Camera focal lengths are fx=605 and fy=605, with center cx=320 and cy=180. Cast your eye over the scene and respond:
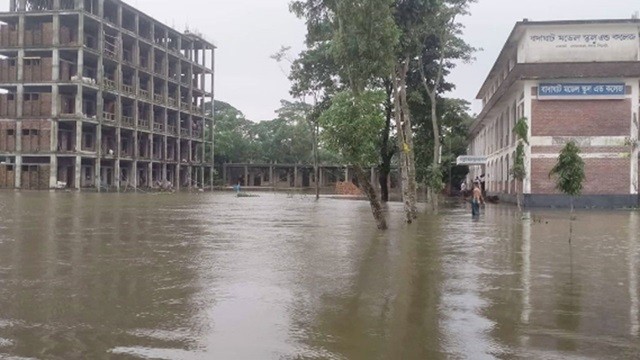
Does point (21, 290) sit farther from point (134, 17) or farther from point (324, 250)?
point (134, 17)

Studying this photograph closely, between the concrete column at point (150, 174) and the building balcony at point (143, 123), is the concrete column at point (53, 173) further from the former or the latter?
the concrete column at point (150, 174)

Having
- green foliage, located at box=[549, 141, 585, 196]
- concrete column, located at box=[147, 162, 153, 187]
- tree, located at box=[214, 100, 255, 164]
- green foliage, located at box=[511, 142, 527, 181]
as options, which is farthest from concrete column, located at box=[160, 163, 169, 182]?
green foliage, located at box=[549, 141, 585, 196]

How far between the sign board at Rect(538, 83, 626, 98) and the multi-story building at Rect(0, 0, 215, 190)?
38.9 m

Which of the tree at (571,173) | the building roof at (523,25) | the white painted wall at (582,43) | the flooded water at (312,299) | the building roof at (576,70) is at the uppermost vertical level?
the building roof at (523,25)

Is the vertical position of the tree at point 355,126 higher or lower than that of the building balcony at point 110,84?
lower

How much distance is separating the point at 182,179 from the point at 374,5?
62.6 metres

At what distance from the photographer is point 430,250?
37.8ft

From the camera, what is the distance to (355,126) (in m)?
14.5

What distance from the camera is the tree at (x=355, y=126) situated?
14.6m

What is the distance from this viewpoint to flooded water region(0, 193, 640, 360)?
4770mm

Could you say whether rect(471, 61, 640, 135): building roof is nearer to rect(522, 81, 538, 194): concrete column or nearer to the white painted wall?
rect(522, 81, 538, 194): concrete column

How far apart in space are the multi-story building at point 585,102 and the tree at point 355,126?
18.6 metres

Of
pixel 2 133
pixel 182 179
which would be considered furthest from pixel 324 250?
pixel 182 179

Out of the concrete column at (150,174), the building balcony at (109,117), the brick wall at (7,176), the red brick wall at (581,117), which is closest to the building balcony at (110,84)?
the building balcony at (109,117)
